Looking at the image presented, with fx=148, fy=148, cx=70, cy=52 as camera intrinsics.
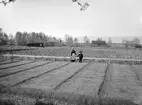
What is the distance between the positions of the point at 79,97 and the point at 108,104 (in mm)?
1250

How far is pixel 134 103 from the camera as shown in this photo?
5.93 metres

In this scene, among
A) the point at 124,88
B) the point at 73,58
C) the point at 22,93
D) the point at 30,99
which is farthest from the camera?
the point at 73,58

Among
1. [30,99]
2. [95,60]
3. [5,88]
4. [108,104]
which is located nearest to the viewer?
[108,104]

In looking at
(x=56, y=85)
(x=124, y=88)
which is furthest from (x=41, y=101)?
(x=124, y=88)

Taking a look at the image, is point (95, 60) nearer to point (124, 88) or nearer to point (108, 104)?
point (124, 88)

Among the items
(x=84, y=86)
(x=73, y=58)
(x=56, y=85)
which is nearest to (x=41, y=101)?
(x=56, y=85)

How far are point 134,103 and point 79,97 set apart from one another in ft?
7.32

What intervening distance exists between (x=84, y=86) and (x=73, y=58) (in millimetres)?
10316

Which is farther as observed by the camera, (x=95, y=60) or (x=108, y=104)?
(x=95, y=60)

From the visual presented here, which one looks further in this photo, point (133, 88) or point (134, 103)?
point (133, 88)

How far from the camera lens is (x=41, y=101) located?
616 cm

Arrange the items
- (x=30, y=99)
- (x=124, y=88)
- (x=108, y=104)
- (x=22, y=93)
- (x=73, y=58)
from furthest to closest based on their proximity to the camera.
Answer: (x=73, y=58)
(x=124, y=88)
(x=22, y=93)
(x=30, y=99)
(x=108, y=104)

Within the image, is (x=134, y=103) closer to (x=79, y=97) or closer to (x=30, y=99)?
(x=79, y=97)

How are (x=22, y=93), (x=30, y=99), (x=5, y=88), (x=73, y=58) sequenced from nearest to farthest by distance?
(x=30, y=99)
(x=22, y=93)
(x=5, y=88)
(x=73, y=58)
